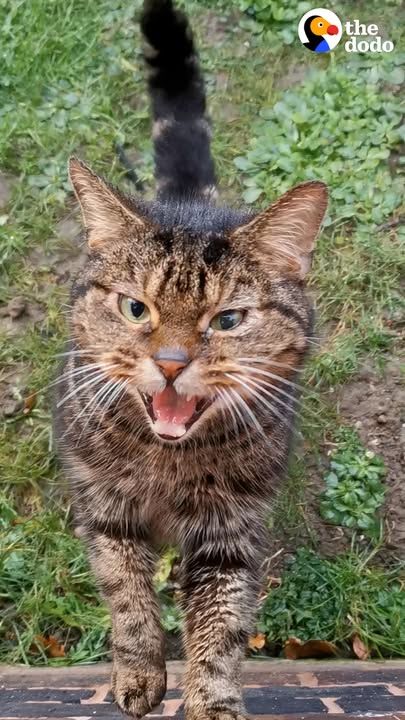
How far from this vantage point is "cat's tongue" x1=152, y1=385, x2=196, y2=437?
202 centimetres

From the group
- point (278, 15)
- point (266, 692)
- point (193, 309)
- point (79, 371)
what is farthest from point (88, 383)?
point (278, 15)

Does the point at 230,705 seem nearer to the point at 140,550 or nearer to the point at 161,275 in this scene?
the point at 140,550

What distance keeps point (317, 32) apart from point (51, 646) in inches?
112

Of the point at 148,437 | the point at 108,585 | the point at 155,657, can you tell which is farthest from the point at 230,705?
the point at 148,437

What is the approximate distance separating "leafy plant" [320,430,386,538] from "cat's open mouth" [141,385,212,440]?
128 cm

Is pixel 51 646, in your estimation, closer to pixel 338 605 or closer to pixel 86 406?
pixel 338 605

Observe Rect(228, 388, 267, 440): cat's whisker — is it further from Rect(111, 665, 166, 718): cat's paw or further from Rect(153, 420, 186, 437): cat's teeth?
Rect(111, 665, 166, 718): cat's paw

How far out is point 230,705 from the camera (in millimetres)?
2195

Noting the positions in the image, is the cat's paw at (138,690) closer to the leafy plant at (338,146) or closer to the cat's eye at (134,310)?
the cat's eye at (134,310)

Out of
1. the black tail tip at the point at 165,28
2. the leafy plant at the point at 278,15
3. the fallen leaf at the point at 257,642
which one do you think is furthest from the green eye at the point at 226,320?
the leafy plant at the point at 278,15

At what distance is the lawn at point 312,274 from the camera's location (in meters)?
3.08

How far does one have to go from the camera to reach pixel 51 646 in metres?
3.01

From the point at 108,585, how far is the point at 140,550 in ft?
0.41

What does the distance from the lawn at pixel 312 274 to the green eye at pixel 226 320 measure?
108cm
